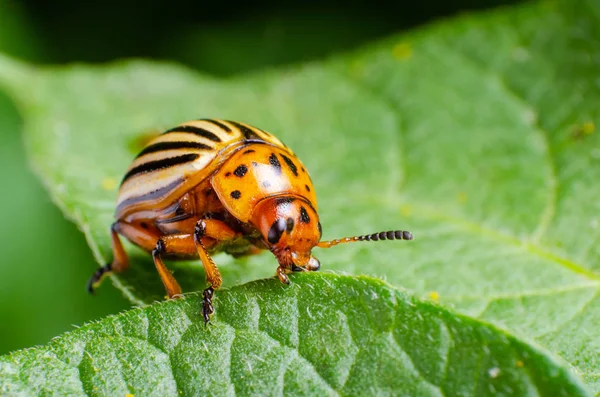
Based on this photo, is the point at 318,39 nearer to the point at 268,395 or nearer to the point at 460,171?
the point at 460,171

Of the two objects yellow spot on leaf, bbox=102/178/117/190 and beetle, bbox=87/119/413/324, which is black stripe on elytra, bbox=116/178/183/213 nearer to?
beetle, bbox=87/119/413/324

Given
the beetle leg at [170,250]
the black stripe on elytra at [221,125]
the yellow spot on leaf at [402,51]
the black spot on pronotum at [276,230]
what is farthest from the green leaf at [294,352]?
the yellow spot on leaf at [402,51]

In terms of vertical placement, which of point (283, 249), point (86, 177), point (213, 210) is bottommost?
point (283, 249)

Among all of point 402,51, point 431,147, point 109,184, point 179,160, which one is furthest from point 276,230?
point 402,51

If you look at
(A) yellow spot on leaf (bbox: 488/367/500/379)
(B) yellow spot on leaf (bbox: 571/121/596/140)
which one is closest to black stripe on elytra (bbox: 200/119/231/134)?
(A) yellow spot on leaf (bbox: 488/367/500/379)

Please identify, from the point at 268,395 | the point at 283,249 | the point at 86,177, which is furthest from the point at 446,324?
the point at 86,177

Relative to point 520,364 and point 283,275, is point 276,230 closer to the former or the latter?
point 283,275

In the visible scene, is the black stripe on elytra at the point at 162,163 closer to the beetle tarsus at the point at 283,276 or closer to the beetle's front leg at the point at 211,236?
the beetle's front leg at the point at 211,236
